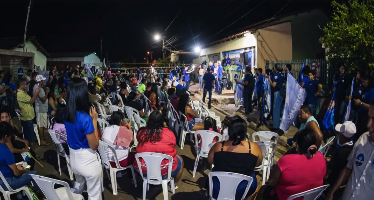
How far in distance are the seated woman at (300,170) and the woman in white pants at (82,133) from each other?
1909mm

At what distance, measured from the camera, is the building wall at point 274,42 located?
15.2 metres

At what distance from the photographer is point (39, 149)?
6766 millimetres

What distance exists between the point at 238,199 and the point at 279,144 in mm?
4074

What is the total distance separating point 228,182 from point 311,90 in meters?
5.22

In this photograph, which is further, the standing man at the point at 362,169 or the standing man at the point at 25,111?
the standing man at the point at 25,111

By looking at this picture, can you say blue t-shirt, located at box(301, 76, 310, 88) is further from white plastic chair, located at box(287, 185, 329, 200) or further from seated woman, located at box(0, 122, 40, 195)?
seated woman, located at box(0, 122, 40, 195)

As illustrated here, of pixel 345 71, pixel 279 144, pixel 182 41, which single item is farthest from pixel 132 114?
pixel 182 41

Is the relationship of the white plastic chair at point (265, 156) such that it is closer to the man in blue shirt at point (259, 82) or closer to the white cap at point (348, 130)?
the white cap at point (348, 130)

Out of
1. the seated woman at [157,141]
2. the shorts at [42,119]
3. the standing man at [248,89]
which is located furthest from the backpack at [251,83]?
the shorts at [42,119]

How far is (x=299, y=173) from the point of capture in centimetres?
286

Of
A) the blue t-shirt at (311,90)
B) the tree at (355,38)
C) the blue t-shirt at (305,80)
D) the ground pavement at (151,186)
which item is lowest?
the ground pavement at (151,186)

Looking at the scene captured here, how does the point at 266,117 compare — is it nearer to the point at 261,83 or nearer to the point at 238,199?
the point at 261,83

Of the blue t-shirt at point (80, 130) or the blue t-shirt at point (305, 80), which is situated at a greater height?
the blue t-shirt at point (305, 80)

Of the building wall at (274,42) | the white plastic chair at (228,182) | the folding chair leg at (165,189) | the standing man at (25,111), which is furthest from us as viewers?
the building wall at (274,42)
